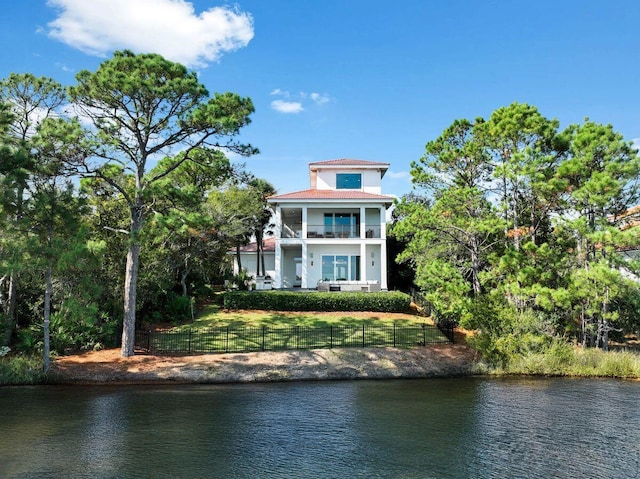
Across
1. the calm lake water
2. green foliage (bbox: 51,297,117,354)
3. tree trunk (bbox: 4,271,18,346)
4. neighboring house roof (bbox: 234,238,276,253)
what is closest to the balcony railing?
A: neighboring house roof (bbox: 234,238,276,253)

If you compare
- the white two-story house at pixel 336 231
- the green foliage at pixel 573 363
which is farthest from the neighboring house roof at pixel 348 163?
the green foliage at pixel 573 363

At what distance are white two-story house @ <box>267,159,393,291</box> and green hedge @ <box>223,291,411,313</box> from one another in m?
2.70

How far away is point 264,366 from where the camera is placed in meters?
17.9

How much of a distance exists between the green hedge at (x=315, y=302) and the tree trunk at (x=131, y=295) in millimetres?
7185

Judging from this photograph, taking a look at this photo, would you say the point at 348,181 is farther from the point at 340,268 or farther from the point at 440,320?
the point at 440,320

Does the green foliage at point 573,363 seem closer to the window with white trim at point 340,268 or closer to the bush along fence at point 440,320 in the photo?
the bush along fence at point 440,320

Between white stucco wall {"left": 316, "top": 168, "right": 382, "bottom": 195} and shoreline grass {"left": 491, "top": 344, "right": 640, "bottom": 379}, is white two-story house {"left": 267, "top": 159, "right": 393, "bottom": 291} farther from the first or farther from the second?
shoreline grass {"left": 491, "top": 344, "right": 640, "bottom": 379}

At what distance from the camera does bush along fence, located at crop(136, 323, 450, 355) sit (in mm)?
19875

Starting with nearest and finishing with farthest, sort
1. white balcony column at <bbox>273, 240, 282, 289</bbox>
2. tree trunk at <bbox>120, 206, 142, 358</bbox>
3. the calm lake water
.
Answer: the calm lake water → tree trunk at <bbox>120, 206, 142, 358</bbox> → white balcony column at <bbox>273, 240, 282, 289</bbox>

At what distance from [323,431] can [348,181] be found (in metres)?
25.6

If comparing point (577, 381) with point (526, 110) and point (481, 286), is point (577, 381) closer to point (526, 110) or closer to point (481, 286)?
point (481, 286)

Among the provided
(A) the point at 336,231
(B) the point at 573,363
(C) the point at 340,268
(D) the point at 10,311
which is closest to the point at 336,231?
(A) the point at 336,231

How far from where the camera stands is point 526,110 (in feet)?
66.7

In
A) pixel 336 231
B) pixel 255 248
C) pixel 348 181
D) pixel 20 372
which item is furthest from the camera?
pixel 255 248
